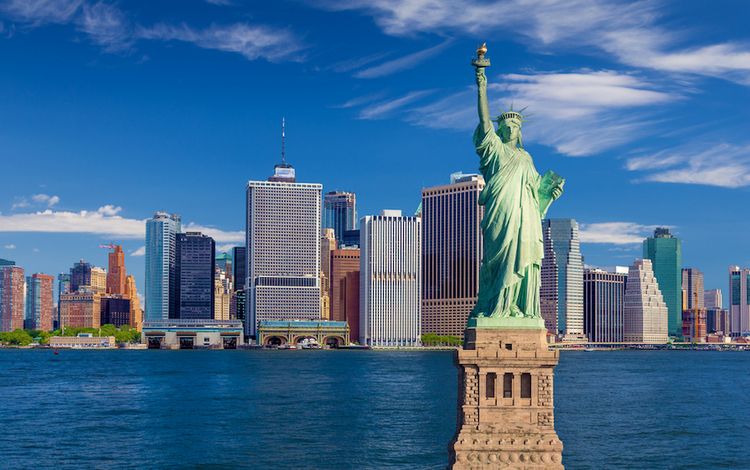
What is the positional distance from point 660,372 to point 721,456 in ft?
383

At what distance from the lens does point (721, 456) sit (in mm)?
67062

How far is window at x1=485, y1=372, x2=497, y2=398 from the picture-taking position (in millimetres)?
32469

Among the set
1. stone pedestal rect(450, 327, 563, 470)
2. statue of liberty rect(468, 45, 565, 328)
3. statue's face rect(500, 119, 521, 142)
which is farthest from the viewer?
statue's face rect(500, 119, 521, 142)

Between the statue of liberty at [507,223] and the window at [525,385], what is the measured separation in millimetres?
1956

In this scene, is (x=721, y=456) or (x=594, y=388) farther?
(x=594, y=388)

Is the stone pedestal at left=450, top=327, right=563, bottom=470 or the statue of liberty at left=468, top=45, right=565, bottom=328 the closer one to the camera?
the stone pedestal at left=450, top=327, right=563, bottom=470

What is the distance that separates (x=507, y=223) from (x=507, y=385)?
5.60 meters

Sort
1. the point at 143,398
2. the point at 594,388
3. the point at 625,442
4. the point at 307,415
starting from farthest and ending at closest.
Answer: the point at 594,388 → the point at 143,398 → the point at 307,415 → the point at 625,442

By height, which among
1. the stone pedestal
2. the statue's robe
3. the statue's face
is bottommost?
the stone pedestal

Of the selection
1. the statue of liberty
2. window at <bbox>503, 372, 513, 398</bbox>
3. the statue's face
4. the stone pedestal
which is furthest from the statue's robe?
window at <bbox>503, 372, 513, 398</bbox>

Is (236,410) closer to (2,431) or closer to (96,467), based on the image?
(2,431)

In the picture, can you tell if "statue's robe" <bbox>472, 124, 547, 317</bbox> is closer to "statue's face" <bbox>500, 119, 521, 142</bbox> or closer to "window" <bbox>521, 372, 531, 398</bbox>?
"statue's face" <bbox>500, 119, 521, 142</bbox>

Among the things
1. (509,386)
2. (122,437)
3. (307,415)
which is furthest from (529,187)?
(307,415)

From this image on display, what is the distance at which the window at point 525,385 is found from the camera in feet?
106
